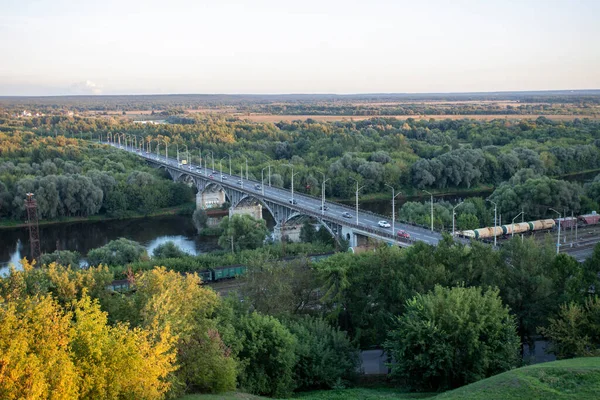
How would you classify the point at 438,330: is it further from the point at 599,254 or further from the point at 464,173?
the point at 464,173

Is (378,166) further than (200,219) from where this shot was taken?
Yes

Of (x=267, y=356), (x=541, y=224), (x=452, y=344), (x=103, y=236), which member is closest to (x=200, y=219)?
(x=103, y=236)

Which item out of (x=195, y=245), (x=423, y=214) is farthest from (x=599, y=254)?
(x=195, y=245)

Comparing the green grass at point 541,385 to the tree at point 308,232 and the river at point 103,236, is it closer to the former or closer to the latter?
the tree at point 308,232

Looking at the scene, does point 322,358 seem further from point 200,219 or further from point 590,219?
point 200,219

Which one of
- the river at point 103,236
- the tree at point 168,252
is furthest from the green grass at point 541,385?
the river at point 103,236
